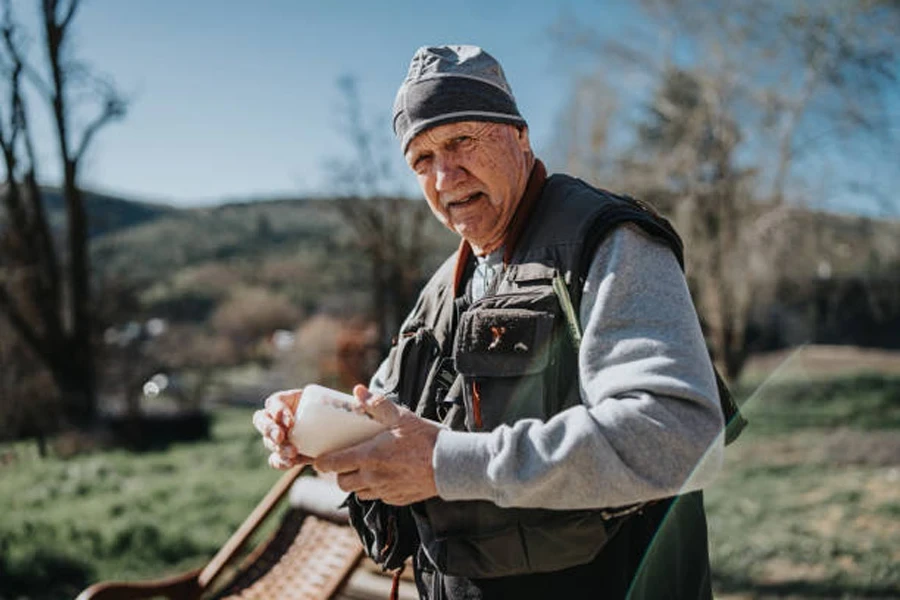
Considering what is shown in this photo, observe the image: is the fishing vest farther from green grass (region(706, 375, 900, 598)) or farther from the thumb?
green grass (region(706, 375, 900, 598))

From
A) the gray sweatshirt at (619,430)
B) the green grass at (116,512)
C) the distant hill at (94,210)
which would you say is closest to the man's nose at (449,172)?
the gray sweatshirt at (619,430)

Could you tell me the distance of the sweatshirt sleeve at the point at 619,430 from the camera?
1287 millimetres

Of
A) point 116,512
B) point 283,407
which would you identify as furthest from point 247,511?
point 283,407

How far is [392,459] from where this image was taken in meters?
1.39

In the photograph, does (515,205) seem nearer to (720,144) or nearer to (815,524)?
(815,524)

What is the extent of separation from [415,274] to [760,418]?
736cm

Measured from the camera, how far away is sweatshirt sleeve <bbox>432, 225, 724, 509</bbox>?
129 cm

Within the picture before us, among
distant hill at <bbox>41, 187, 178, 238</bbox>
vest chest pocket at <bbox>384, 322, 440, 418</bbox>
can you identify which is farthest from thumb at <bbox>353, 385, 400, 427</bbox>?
distant hill at <bbox>41, 187, 178, 238</bbox>

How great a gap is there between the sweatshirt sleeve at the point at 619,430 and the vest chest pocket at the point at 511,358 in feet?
0.33

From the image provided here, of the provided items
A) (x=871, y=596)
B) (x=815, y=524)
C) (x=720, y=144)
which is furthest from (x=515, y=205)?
(x=720, y=144)

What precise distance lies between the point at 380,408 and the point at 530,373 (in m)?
0.28

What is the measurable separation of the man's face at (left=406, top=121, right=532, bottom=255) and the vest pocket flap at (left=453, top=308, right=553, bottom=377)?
9.1 inches

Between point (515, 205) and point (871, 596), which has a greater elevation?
point (515, 205)

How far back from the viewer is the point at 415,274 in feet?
56.5
